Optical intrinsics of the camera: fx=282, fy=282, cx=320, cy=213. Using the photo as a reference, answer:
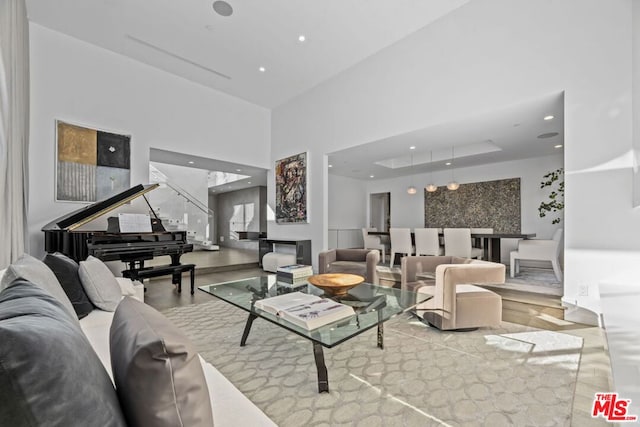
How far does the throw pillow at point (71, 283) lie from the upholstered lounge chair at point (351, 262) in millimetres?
2663

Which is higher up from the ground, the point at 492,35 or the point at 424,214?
the point at 492,35

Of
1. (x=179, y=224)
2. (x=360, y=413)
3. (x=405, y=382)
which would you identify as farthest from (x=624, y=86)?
(x=179, y=224)

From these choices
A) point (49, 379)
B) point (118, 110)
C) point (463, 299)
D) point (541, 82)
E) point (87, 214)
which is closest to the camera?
point (49, 379)

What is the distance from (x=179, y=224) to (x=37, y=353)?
8638 mm

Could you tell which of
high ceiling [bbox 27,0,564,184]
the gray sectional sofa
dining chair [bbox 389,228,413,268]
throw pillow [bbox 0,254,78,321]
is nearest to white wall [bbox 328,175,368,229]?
high ceiling [bbox 27,0,564,184]

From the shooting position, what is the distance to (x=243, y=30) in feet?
14.9

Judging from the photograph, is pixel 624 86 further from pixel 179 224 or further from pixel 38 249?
pixel 179 224

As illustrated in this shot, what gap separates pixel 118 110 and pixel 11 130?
7.34ft

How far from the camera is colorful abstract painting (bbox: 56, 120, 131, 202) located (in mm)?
4535

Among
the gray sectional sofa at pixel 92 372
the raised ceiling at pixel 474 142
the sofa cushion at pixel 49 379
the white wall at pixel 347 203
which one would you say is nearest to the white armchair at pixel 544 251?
the raised ceiling at pixel 474 142

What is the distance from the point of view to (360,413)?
64.3 inches

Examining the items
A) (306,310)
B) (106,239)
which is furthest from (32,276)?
(106,239)

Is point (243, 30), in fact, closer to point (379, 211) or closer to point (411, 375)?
point (411, 375)

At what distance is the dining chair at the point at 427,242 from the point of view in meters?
5.41
